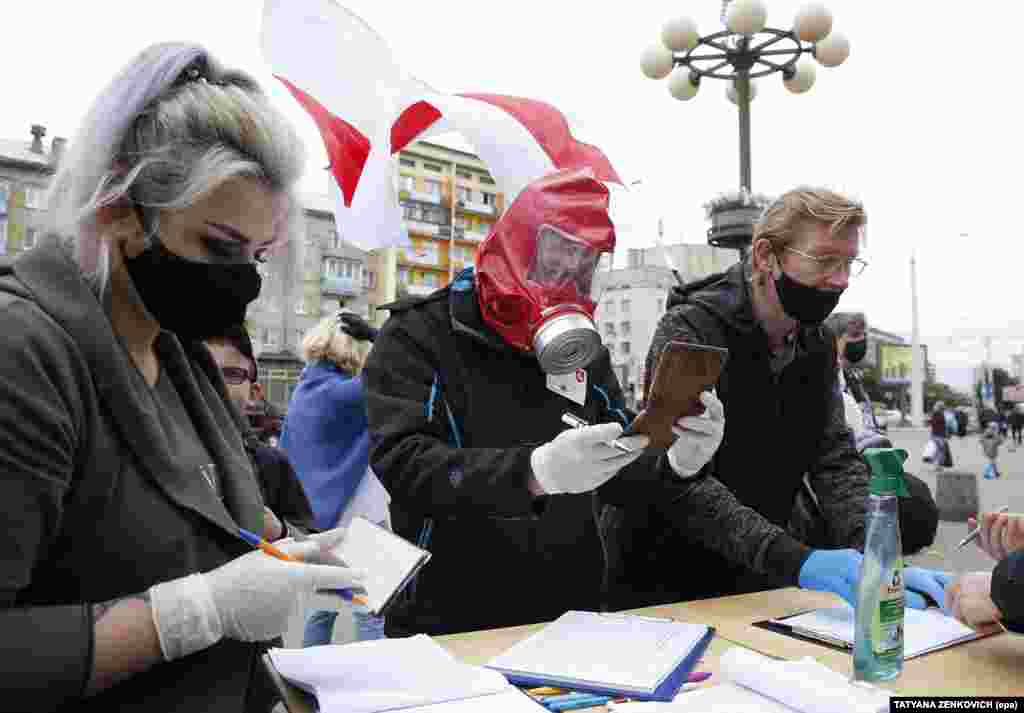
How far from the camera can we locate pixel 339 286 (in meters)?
38.0

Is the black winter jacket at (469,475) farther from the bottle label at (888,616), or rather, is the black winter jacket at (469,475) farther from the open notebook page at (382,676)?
the bottle label at (888,616)

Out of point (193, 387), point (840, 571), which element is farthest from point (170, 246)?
point (840, 571)

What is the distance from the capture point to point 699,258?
4734 mm

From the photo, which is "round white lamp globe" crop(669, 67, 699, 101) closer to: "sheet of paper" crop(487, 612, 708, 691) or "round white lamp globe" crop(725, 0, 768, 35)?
"round white lamp globe" crop(725, 0, 768, 35)

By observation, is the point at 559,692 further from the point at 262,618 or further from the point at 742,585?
the point at 742,585

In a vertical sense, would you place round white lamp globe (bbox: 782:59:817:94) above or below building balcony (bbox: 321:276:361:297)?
below

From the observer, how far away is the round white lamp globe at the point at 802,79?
24.7 feet

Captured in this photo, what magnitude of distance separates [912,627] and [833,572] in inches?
7.4

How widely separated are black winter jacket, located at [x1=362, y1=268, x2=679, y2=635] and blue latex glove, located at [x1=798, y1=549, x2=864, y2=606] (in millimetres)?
494

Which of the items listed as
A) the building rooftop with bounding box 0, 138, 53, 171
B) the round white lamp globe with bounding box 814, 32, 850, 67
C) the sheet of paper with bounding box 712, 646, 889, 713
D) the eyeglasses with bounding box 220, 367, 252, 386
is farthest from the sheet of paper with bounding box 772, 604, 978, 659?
the building rooftop with bounding box 0, 138, 53, 171

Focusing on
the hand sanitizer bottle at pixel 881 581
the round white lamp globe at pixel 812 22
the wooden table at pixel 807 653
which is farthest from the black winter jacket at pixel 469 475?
the round white lamp globe at pixel 812 22

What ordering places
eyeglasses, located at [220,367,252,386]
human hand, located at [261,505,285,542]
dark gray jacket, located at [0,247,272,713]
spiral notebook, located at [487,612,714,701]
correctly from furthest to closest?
eyeglasses, located at [220,367,252,386], human hand, located at [261,505,285,542], spiral notebook, located at [487,612,714,701], dark gray jacket, located at [0,247,272,713]

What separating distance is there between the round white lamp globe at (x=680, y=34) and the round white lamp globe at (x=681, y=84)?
1.85 ft

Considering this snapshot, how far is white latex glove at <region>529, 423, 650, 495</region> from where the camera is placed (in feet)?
5.44
